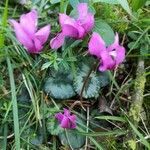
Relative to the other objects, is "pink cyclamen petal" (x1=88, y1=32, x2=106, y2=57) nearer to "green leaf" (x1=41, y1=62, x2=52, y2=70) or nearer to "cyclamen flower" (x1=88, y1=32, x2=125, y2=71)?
"cyclamen flower" (x1=88, y1=32, x2=125, y2=71)

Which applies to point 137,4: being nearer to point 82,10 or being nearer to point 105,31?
point 105,31

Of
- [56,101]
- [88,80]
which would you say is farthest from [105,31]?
[56,101]

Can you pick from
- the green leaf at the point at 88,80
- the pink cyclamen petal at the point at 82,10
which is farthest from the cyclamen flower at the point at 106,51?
the green leaf at the point at 88,80

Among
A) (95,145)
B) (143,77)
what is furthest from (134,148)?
(143,77)

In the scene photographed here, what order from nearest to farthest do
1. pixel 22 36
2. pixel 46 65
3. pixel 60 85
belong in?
pixel 22 36, pixel 46 65, pixel 60 85

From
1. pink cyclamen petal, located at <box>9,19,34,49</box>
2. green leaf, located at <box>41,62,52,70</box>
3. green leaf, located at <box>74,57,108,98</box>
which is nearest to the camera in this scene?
pink cyclamen petal, located at <box>9,19,34,49</box>

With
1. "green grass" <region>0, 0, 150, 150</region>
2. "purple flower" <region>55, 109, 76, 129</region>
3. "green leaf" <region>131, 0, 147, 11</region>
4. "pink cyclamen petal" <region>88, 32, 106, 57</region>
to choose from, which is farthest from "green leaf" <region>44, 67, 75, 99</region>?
"green leaf" <region>131, 0, 147, 11</region>
